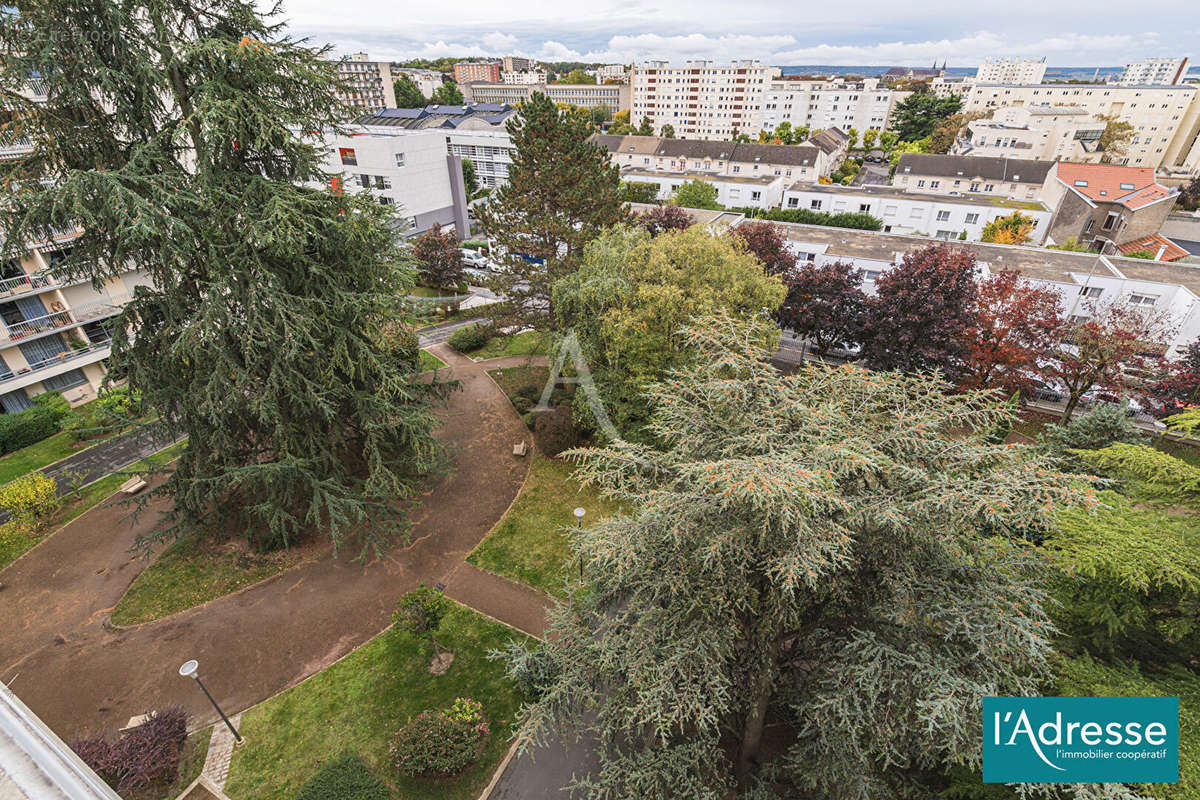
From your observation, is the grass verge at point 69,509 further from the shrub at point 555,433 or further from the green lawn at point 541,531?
the shrub at point 555,433

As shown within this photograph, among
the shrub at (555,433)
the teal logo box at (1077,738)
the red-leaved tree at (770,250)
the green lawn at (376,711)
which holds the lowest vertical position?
the green lawn at (376,711)

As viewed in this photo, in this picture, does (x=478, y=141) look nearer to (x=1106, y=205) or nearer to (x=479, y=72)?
(x=1106, y=205)

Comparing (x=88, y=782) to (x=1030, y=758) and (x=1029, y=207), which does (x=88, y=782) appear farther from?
(x=1029, y=207)

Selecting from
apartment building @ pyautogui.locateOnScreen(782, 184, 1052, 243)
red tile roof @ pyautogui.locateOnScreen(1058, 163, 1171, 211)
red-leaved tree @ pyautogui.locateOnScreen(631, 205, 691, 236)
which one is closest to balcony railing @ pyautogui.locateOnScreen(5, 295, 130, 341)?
red-leaved tree @ pyautogui.locateOnScreen(631, 205, 691, 236)

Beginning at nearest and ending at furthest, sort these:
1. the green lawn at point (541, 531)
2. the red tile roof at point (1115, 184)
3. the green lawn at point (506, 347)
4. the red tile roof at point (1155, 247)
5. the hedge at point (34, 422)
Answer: the green lawn at point (541, 531)
the hedge at point (34, 422)
the green lawn at point (506, 347)
the red tile roof at point (1155, 247)
the red tile roof at point (1115, 184)

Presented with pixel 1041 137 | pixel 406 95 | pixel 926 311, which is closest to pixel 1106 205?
pixel 926 311

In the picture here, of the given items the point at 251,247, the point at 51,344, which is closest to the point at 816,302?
the point at 251,247

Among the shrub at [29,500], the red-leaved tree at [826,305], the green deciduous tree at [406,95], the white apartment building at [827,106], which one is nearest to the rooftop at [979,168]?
the red-leaved tree at [826,305]

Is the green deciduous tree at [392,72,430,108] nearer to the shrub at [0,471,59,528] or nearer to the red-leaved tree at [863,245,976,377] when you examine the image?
the shrub at [0,471,59,528]
